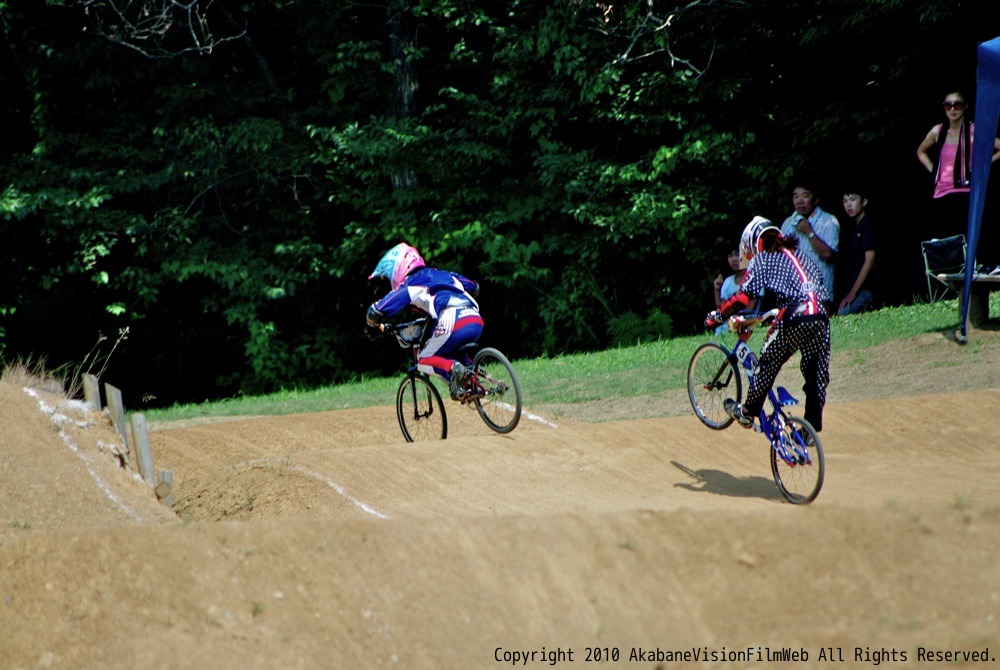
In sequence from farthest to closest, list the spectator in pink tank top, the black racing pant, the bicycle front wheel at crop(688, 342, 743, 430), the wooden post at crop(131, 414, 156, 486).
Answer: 1. the spectator in pink tank top
2. the wooden post at crop(131, 414, 156, 486)
3. the bicycle front wheel at crop(688, 342, 743, 430)
4. the black racing pant

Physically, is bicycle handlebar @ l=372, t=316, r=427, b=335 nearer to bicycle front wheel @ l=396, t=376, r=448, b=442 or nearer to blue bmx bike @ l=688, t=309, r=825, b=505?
bicycle front wheel @ l=396, t=376, r=448, b=442

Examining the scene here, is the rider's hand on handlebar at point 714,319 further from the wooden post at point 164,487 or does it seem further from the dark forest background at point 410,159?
the dark forest background at point 410,159

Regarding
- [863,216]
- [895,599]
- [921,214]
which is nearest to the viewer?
[895,599]

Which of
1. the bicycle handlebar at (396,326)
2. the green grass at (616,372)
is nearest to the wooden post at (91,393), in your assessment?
the bicycle handlebar at (396,326)

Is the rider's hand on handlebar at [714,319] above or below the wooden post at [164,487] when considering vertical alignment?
above

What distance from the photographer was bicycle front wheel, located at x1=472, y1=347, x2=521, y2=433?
10008mm

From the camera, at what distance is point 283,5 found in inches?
792

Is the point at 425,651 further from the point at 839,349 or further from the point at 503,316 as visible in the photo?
the point at 503,316

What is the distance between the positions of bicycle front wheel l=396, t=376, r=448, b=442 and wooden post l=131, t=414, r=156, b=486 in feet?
8.26

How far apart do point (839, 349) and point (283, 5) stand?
12.2 metres

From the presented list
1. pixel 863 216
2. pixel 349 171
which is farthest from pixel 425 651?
pixel 349 171

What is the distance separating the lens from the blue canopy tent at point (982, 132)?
39.8ft

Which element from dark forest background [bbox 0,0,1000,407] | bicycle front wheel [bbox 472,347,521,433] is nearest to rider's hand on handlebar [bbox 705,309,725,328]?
bicycle front wheel [bbox 472,347,521,433]

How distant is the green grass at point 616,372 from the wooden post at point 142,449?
14.3 feet
